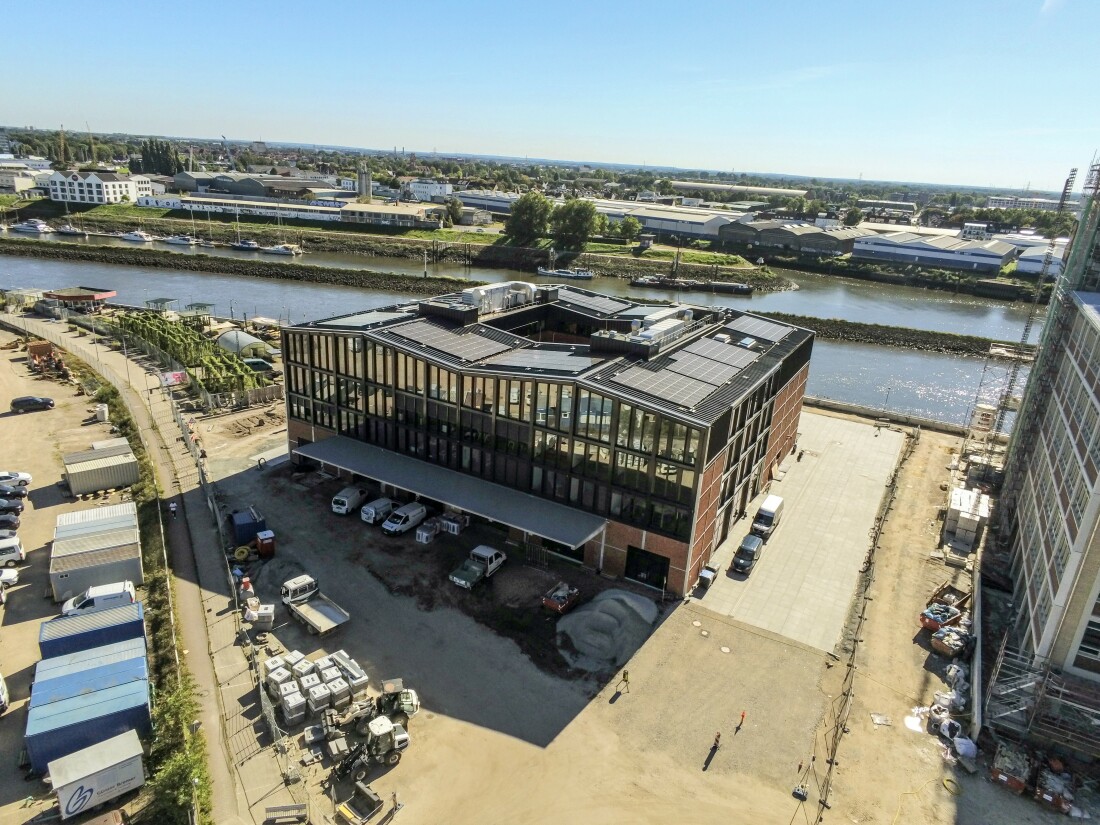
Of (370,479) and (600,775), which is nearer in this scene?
(600,775)

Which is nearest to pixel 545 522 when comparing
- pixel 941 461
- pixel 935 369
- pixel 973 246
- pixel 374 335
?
pixel 374 335

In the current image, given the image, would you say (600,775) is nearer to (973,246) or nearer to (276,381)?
(276,381)

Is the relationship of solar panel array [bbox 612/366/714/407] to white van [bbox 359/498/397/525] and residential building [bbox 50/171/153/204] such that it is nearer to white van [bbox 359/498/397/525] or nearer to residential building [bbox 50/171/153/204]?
white van [bbox 359/498/397/525]

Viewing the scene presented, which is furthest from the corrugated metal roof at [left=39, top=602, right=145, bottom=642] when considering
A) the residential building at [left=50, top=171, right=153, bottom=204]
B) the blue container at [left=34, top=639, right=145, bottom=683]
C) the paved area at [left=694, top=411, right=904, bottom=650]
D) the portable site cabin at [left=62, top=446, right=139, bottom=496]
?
the residential building at [left=50, top=171, right=153, bottom=204]

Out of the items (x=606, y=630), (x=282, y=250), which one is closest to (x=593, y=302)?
(x=606, y=630)

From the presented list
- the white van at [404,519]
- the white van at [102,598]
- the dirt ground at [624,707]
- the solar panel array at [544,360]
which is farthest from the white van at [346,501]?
the solar panel array at [544,360]

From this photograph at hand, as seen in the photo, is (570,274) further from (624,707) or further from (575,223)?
(624,707)

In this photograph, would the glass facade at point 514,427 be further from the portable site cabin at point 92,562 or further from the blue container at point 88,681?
the blue container at point 88,681
